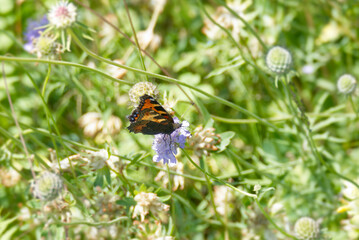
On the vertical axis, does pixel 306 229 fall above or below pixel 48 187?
below

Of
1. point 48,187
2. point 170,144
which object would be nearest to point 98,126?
point 48,187

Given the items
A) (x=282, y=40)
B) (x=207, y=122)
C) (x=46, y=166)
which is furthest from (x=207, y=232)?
(x=282, y=40)

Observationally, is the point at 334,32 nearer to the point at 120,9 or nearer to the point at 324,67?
the point at 324,67

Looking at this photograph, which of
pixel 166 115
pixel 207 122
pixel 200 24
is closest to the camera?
pixel 166 115

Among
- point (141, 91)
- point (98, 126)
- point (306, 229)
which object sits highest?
point (98, 126)

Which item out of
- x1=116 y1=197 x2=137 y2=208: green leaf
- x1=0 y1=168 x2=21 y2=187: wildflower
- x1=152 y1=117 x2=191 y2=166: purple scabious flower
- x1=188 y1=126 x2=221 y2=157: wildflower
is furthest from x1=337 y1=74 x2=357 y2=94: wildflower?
x1=0 y1=168 x2=21 y2=187: wildflower

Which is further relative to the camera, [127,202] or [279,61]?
[279,61]

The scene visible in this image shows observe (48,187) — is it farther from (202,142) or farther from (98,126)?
(98,126)

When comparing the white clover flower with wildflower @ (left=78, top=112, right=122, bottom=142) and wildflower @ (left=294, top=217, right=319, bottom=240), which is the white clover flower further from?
wildflower @ (left=294, top=217, right=319, bottom=240)
